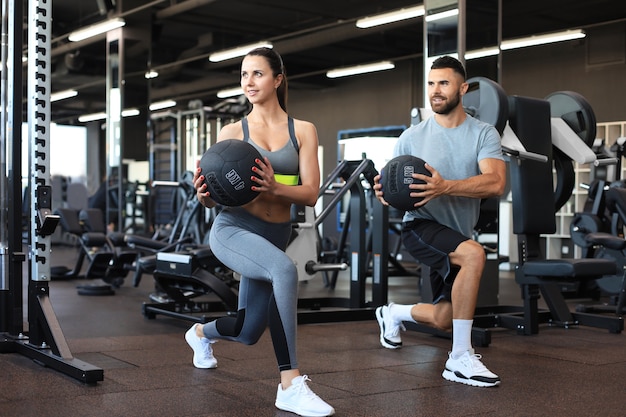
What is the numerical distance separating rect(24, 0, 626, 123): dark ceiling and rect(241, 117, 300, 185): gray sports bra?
24.7ft

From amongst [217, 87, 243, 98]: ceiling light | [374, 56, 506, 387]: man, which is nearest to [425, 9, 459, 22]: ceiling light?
[374, 56, 506, 387]: man

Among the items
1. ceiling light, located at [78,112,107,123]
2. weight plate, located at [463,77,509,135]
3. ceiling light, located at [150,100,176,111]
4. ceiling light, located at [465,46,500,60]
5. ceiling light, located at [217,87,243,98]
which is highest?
ceiling light, located at [217,87,243,98]

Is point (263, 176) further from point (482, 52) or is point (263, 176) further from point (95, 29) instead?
point (95, 29)

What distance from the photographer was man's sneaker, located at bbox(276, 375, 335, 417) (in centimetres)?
251

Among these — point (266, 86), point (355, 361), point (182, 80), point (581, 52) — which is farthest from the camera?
point (182, 80)

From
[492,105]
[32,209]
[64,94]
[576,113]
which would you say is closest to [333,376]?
[32,209]

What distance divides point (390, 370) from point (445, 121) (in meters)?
1.12

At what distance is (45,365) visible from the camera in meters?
3.37

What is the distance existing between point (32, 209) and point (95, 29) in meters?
9.22

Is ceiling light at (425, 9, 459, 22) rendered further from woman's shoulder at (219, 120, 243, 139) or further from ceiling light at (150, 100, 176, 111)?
ceiling light at (150, 100, 176, 111)

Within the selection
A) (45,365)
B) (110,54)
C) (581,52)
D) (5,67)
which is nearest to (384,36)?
(581,52)

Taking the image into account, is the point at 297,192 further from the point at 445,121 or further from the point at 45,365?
the point at 45,365

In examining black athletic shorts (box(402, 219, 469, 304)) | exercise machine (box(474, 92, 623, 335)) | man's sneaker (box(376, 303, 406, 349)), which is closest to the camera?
black athletic shorts (box(402, 219, 469, 304))

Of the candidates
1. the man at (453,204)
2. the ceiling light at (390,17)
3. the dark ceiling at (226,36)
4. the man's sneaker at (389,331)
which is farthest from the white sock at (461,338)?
the ceiling light at (390,17)
